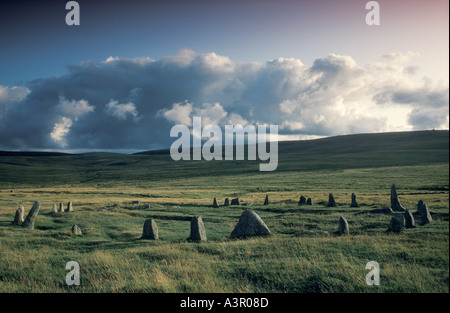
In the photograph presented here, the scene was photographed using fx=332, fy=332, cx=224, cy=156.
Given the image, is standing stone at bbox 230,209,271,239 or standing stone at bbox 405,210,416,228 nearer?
standing stone at bbox 230,209,271,239

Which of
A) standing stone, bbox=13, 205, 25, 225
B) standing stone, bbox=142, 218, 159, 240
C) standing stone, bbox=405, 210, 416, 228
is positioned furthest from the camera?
standing stone, bbox=13, 205, 25, 225

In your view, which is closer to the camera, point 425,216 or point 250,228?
point 250,228

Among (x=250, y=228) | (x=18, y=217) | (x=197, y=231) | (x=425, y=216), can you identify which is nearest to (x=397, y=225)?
(x=425, y=216)

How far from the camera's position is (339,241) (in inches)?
747

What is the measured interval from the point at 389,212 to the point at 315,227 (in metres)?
8.76

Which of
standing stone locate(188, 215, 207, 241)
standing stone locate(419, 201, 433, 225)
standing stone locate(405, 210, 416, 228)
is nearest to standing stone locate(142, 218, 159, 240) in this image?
standing stone locate(188, 215, 207, 241)

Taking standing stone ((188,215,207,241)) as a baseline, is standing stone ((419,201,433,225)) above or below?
above

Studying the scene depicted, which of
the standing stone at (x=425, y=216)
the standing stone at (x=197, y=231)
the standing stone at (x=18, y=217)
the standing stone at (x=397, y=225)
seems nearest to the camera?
the standing stone at (x=397, y=225)

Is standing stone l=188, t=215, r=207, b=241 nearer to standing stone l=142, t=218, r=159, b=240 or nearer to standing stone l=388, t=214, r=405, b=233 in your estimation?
standing stone l=142, t=218, r=159, b=240

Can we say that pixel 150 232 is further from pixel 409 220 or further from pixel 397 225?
pixel 409 220

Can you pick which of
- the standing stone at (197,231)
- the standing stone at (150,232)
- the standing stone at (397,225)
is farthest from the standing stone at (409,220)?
the standing stone at (150,232)

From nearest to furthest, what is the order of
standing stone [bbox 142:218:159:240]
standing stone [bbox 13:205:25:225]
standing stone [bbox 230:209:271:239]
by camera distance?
1. standing stone [bbox 230:209:271:239]
2. standing stone [bbox 142:218:159:240]
3. standing stone [bbox 13:205:25:225]

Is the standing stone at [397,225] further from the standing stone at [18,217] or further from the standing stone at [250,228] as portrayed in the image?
the standing stone at [18,217]

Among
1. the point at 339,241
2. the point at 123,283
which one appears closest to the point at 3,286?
the point at 123,283
